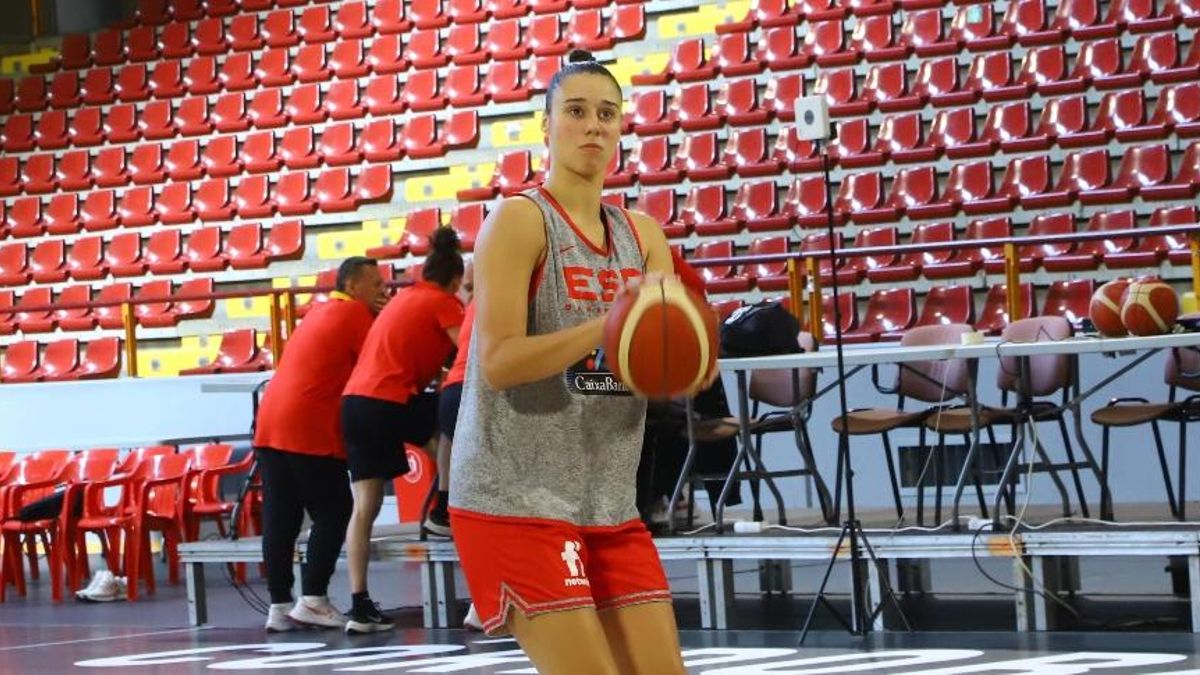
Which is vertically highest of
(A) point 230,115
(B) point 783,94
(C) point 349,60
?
(C) point 349,60

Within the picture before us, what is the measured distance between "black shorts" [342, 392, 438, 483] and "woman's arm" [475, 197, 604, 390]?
4.61 m

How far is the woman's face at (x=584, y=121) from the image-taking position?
9.64ft

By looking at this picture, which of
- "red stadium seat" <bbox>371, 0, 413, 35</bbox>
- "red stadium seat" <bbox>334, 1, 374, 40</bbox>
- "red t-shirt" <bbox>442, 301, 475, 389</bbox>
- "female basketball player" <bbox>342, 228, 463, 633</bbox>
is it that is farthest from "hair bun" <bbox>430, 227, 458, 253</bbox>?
"red stadium seat" <bbox>334, 1, 374, 40</bbox>

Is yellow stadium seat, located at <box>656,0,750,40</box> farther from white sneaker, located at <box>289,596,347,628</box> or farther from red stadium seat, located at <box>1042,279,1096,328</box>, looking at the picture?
white sneaker, located at <box>289,596,347,628</box>

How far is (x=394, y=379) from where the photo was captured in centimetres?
745

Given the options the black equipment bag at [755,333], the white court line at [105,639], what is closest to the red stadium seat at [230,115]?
the white court line at [105,639]

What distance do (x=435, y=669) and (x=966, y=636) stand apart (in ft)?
6.13

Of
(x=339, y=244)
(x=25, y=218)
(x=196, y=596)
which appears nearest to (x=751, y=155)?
(x=339, y=244)

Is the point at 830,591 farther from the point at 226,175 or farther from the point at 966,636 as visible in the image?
the point at 226,175

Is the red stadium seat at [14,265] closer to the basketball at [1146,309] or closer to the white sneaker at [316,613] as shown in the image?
the white sneaker at [316,613]

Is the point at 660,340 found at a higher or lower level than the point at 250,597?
higher

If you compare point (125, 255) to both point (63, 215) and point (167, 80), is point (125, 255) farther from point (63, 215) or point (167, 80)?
point (167, 80)

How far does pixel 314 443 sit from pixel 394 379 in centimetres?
51

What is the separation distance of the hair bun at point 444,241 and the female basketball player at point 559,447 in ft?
14.0
